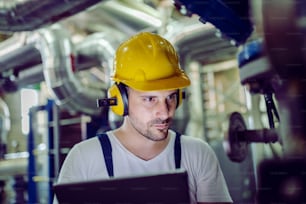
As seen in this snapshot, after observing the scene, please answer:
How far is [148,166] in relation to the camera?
2.37 feet

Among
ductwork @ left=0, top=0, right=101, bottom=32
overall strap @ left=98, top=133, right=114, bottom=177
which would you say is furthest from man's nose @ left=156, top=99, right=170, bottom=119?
ductwork @ left=0, top=0, right=101, bottom=32

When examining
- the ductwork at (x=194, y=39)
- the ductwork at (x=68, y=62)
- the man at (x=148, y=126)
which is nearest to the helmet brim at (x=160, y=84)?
the man at (x=148, y=126)

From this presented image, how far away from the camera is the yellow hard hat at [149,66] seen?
70 centimetres

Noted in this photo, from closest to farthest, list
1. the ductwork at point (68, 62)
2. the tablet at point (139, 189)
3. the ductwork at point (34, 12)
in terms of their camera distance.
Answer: the tablet at point (139, 189), the ductwork at point (34, 12), the ductwork at point (68, 62)

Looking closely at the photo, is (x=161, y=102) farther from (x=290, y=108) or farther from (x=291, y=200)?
(x=291, y=200)

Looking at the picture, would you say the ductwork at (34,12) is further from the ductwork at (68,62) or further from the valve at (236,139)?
the valve at (236,139)

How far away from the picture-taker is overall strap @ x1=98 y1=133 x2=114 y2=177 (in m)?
0.71

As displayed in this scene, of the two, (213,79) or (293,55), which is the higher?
(213,79)

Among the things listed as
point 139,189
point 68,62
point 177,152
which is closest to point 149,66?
point 177,152

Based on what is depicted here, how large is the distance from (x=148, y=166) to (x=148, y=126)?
78 millimetres

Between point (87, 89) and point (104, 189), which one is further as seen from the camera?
point (87, 89)

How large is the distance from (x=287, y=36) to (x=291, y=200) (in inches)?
17.0

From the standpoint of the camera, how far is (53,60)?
198cm

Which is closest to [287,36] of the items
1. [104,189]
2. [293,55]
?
[293,55]
